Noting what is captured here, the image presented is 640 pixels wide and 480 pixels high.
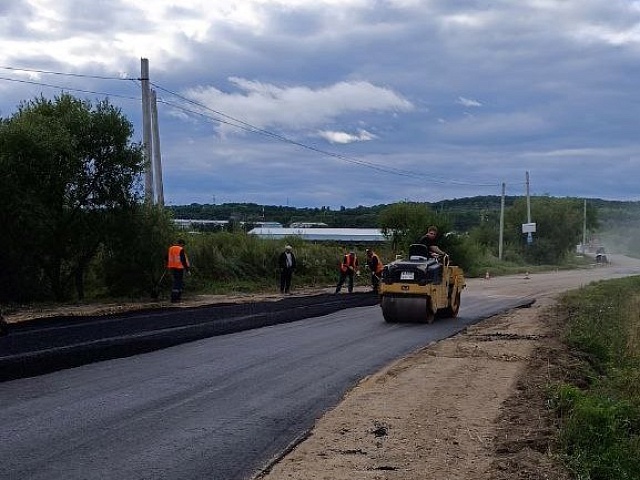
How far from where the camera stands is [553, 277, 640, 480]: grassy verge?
289 inches

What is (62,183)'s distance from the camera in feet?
73.5

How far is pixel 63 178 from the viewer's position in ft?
73.4

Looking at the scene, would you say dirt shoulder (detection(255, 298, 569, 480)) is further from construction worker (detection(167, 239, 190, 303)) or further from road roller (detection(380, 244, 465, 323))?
construction worker (detection(167, 239, 190, 303))

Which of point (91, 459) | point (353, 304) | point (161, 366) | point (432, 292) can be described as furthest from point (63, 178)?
point (91, 459)

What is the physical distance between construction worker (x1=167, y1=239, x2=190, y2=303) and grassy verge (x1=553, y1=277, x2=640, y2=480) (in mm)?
10625

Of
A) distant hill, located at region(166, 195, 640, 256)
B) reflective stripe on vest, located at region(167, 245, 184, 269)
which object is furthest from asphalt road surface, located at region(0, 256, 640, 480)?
distant hill, located at region(166, 195, 640, 256)

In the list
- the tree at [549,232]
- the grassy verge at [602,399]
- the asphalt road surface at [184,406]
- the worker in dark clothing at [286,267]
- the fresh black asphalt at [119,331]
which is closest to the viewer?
the asphalt road surface at [184,406]

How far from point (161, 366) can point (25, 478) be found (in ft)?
Result: 17.8

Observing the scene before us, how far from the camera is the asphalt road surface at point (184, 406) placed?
709cm

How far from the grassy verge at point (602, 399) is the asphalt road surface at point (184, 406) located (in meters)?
2.65

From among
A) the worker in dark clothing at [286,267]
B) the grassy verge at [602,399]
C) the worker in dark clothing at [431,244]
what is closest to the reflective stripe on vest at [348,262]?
the worker in dark clothing at [286,267]

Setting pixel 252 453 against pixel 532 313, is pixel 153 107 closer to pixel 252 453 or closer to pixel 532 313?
pixel 532 313

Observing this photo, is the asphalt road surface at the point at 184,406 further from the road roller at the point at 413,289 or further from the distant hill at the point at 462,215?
the distant hill at the point at 462,215

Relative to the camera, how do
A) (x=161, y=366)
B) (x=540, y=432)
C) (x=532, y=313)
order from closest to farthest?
(x=540, y=432) → (x=161, y=366) → (x=532, y=313)
